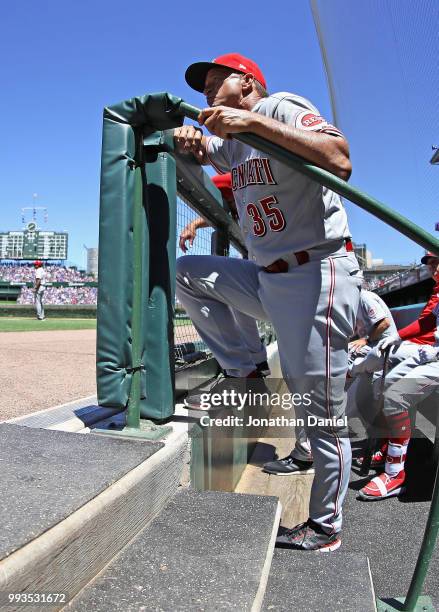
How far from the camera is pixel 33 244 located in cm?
6631

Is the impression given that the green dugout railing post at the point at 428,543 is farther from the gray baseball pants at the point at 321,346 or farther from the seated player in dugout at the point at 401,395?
the seated player in dugout at the point at 401,395

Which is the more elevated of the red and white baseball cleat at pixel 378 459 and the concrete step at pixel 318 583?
the concrete step at pixel 318 583

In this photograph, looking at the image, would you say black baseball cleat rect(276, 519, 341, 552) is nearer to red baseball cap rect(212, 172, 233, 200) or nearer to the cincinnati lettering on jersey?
the cincinnati lettering on jersey

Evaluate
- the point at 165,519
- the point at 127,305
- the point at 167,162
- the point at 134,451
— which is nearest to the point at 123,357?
the point at 127,305

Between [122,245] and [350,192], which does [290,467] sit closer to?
[122,245]

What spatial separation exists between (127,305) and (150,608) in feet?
3.57

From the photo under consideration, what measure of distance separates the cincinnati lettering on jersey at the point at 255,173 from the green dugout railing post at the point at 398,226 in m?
0.33

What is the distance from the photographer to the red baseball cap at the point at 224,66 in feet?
7.22

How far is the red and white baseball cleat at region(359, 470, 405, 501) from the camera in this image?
2.80m

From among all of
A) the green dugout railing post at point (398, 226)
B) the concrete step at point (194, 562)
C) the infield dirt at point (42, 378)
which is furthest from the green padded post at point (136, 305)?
the infield dirt at point (42, 378)

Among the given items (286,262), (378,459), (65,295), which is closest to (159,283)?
(286,262)

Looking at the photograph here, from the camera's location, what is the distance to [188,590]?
1.21m

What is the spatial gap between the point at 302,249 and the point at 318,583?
115cm

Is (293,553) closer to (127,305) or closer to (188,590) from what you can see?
(188,590)
